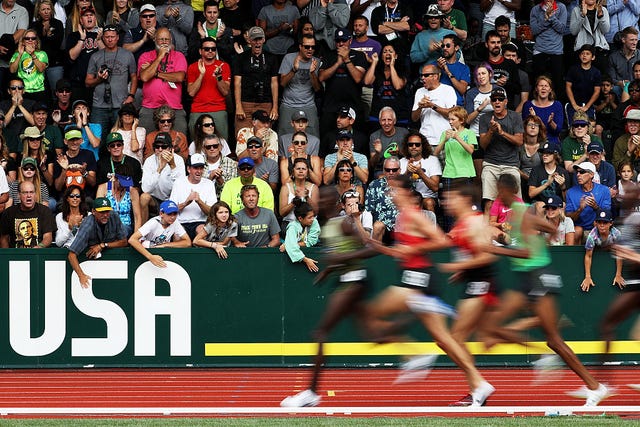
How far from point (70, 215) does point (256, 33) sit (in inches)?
163

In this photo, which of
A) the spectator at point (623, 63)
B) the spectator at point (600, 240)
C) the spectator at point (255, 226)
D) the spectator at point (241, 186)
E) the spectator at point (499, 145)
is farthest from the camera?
the spectator at point (623, 63)

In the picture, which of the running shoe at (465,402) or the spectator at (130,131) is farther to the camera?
the spectator at (130,131)

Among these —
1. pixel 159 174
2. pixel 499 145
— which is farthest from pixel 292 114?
pixel 499 145

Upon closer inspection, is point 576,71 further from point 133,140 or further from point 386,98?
point 133,140

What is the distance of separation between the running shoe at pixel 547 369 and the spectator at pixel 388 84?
15.7 feet

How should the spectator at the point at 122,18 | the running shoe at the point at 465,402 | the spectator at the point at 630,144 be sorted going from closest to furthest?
the running shoe at the point at 465,402
the spectator at the point at 630,144
the spectator at the point at 122,18

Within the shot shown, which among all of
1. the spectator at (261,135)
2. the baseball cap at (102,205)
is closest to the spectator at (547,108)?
the spectator at (261,135)

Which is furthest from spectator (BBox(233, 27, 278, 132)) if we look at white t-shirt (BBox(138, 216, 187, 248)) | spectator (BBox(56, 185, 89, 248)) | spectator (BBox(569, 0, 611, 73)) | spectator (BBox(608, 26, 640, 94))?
spectator (BBox(608, 26, 640, 94))

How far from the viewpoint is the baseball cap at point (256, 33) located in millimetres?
17328

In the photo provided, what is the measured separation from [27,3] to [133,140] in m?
4.20

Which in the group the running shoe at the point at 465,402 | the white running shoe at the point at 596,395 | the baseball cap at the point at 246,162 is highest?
the baseball cap at the point at 246,162

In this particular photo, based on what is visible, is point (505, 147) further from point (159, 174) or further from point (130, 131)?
point (130, 131)

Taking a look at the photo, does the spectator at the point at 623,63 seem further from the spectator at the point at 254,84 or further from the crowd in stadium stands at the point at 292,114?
the spectator at the point at 254,84

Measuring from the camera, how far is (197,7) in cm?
1916
